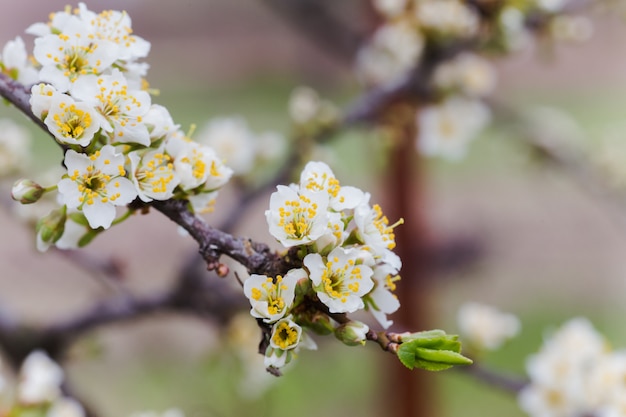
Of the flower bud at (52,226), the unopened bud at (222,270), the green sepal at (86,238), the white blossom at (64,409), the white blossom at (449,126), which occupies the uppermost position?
the white blossom at (449,126)

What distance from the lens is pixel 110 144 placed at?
Result: 1.23 ft

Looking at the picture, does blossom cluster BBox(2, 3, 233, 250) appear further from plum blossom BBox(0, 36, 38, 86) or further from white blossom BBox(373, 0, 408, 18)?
white blossom BBox(373, 0, 408, 18)

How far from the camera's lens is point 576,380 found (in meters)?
0.65

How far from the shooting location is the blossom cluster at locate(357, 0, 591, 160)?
2.47 ft

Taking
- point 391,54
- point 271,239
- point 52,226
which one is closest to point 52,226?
point 52,226

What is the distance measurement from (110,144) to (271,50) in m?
3.74

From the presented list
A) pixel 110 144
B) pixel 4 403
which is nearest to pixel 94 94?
pixel 110 144

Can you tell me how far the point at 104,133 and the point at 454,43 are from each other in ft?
1.69

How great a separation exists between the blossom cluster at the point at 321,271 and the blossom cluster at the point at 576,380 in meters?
0.33

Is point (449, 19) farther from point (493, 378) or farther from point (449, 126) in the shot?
point (493, 378)

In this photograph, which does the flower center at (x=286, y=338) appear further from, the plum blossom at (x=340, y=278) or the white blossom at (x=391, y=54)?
the white blossom at (x=391, y=54)

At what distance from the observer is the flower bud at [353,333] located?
13.8 inches

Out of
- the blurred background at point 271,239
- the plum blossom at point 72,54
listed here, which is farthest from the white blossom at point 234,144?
the plum blossom at point 72,54

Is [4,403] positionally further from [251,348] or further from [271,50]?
[271,50]
